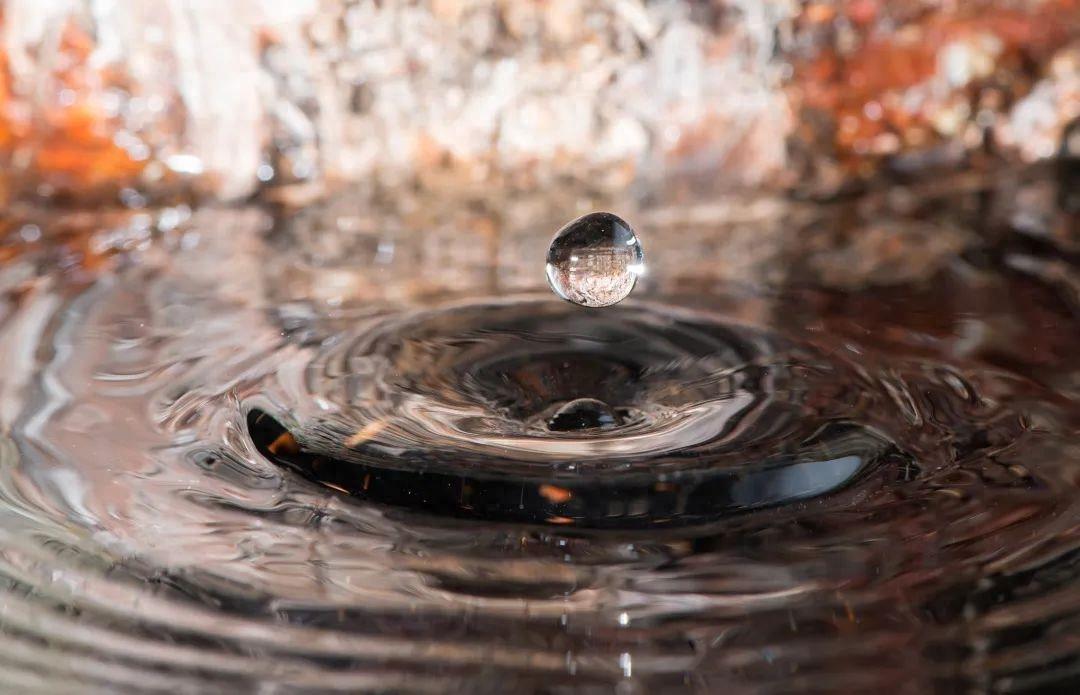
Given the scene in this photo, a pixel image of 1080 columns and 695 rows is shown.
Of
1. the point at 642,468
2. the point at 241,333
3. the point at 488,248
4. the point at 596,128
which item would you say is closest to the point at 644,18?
the point at 596,128

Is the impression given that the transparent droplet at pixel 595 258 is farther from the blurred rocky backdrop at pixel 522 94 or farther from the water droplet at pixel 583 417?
the blurred rocky backdrop at pixel 522 94

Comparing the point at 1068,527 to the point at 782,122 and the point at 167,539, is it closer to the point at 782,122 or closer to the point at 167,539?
the point at 167,539

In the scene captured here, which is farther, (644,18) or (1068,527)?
(644,18)

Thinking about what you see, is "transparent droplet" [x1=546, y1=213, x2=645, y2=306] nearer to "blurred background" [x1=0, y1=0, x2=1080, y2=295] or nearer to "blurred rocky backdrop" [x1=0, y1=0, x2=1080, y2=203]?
"blurred background" [x1=0, y1=0, x2=1080, y2=295]

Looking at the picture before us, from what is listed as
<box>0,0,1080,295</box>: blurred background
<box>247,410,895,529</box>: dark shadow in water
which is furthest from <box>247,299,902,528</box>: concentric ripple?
<box>0,0,1080,295</box>: blurred background

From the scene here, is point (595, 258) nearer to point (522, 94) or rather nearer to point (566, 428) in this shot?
point (566, 428)

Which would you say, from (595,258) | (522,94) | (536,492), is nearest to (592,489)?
(536,492)

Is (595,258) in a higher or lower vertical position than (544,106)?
lower

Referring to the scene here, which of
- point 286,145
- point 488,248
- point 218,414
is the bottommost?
point 218,414
